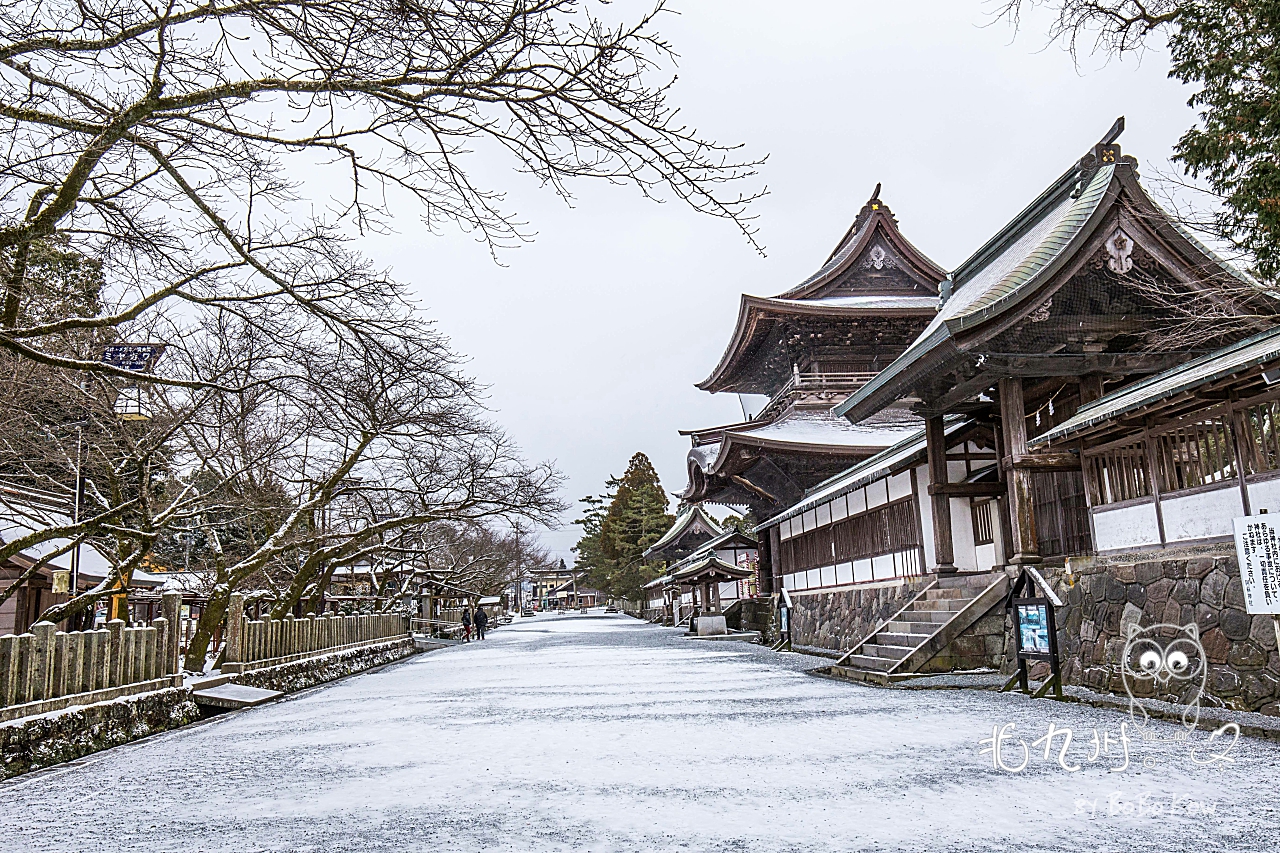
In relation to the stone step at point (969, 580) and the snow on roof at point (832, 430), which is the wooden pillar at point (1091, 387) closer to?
the stone step at point (969, 580)

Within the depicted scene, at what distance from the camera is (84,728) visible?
764cm

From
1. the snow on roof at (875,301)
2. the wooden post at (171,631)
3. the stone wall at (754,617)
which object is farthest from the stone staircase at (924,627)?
the stone wall at (754,617)

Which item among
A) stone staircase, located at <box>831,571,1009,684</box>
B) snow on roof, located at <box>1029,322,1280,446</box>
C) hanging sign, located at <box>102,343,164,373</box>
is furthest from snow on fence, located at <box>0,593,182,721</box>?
snow on roof, located at <box>1029,322,1280,446</box>

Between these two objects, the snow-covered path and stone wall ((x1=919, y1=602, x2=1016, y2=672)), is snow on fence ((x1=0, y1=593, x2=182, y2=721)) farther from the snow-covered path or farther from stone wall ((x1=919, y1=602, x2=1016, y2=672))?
stone wall ((x1=919, y1=602, x2=1016, y2=672))

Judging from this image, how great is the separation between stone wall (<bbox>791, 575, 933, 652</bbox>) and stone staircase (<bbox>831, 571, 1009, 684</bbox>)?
65 cm

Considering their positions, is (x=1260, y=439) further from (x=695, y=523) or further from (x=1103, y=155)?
(x=695, y=523)

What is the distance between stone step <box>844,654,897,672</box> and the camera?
11469 millimetres

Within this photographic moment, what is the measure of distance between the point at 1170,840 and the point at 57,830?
18.9 ft

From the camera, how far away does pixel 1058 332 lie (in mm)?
10734

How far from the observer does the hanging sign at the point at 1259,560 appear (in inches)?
248

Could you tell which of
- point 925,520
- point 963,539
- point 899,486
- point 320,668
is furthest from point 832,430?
point 320,668

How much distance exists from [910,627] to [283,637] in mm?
10444

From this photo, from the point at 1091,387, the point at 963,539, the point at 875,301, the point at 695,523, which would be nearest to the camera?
the point at 1091,387

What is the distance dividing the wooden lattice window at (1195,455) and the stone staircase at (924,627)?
10.2 feet
